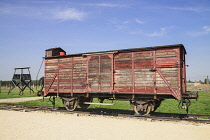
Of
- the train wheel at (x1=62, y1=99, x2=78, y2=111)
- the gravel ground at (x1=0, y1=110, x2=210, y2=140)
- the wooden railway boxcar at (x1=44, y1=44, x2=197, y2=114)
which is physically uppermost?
the wooden railway boxcar at (x1=44, y1=44, x2=197, y2=114)

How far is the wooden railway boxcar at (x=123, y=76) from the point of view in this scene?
10.5m

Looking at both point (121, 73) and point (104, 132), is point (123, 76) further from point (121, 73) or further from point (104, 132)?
point (104, 132)

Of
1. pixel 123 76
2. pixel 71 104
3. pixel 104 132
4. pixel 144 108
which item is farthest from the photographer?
pixel 71 104

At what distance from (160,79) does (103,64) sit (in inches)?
153

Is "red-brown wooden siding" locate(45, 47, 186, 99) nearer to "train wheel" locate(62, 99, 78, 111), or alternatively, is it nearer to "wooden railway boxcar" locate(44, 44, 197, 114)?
"wooden railway boxcar" locate(44, 44, 197, 114)

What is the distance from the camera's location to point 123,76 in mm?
11805

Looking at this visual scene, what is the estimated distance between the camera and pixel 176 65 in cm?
1031

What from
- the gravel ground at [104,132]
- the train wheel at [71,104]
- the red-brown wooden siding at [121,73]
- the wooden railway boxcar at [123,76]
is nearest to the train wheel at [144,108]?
the wooden railway boxcar at [123,76]

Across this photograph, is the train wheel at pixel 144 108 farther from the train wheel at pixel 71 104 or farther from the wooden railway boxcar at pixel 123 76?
the train wheel at pixel 71 104

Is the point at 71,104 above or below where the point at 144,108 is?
below

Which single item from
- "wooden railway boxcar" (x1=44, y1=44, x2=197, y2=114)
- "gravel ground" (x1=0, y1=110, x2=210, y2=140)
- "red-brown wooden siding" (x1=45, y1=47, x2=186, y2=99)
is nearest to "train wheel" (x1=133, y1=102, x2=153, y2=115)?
"wooden railway boxcar" (x1=44, y1=44, x2=197, y2=114)

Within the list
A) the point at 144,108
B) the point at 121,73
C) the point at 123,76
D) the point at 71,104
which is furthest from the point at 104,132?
the point at 71,104

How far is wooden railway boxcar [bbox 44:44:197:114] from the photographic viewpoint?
10547 millimetres

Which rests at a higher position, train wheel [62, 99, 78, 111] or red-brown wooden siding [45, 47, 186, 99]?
A: red-brown wooden siding [45, 47, 186, 99]
